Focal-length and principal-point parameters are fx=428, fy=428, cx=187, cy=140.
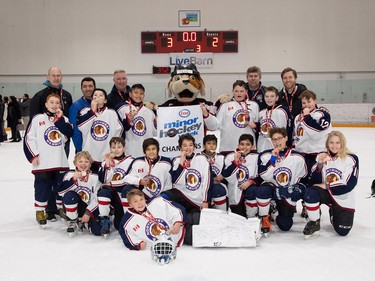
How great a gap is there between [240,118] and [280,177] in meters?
0.71

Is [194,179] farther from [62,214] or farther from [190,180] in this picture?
[62,214]

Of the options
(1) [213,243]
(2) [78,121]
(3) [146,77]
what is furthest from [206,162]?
(3) [146,77]

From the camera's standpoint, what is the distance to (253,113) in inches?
153

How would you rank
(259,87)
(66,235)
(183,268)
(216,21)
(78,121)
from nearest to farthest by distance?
(183,268)
(66,235)
(78,121)
(259,87)
(216,21)

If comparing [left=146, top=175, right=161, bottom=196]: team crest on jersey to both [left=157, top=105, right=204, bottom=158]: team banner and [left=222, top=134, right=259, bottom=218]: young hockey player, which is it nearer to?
[left=157, top=105, right=204, bottom=158]: team banner

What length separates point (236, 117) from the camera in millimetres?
3887

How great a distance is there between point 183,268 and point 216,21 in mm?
13550

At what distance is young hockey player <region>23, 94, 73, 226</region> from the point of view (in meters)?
3.65

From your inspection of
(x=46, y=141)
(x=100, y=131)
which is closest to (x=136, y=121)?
(x=100, y=131)

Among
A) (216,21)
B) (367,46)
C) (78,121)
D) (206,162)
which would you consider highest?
(216,21)

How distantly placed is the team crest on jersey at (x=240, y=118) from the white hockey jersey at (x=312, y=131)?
445 millimetres

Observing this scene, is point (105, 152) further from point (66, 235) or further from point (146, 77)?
point (146, 77)

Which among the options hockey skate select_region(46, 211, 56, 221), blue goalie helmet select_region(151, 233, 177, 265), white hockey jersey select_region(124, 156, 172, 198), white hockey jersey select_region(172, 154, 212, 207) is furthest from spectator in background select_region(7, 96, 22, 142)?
blue goalie helmet select_region(151, 233, 177, 265)

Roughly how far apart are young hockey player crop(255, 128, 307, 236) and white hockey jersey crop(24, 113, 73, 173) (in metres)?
1.71
